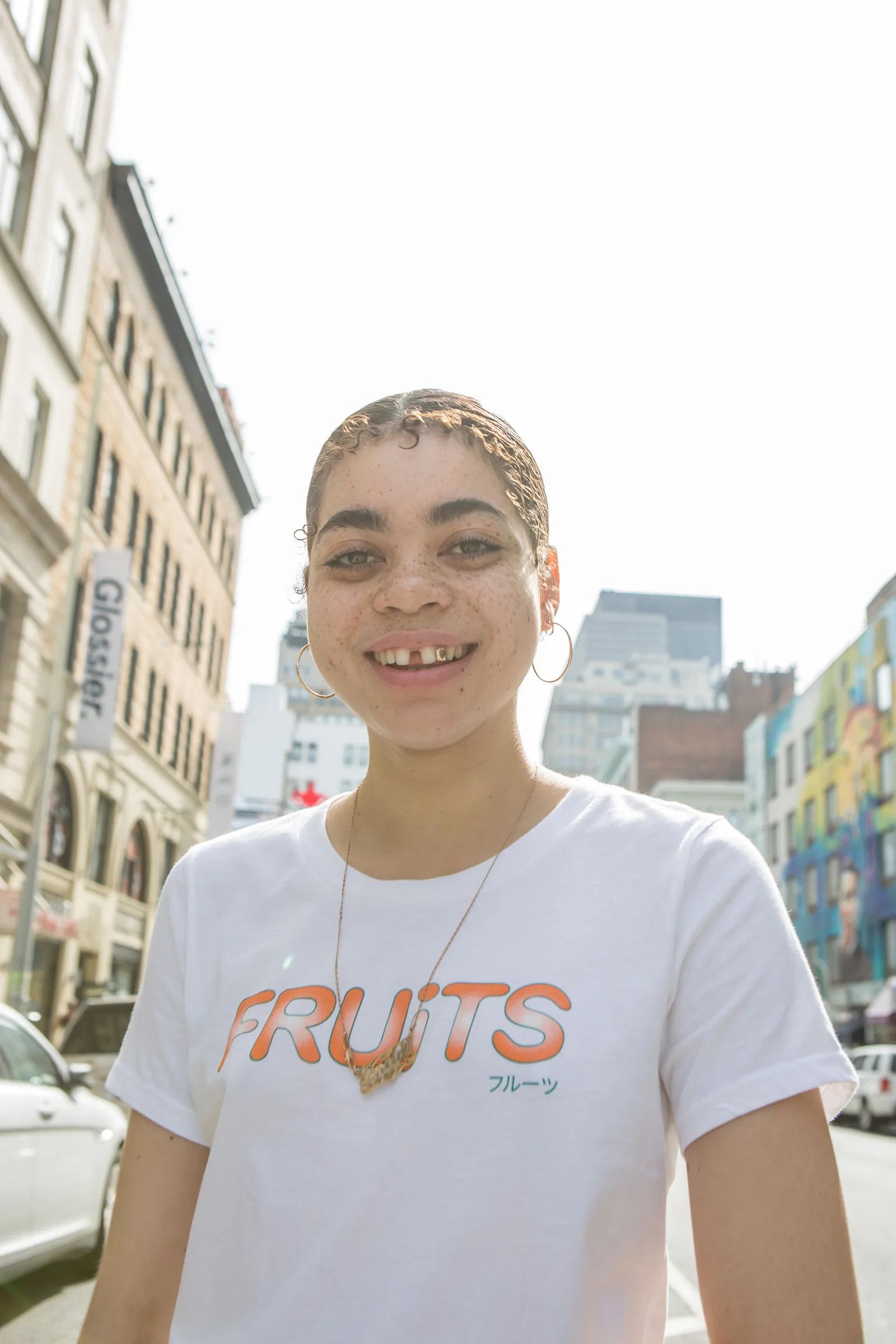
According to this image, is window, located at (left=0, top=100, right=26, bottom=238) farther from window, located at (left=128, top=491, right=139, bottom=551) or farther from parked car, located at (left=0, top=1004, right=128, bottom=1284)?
parked car, located at (left=0, top=1004, right=128, bottom=1284)

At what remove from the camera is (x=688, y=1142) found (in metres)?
1.50

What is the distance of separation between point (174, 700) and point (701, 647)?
159906mm

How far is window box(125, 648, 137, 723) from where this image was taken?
29.7 metres

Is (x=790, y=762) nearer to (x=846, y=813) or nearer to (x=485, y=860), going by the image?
(x=846, y=813)

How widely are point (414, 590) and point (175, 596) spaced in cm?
3324

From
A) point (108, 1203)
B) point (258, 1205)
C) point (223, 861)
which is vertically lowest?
point (108, 1203)

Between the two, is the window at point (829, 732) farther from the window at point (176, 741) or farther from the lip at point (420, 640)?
the lip at point (420, 640)

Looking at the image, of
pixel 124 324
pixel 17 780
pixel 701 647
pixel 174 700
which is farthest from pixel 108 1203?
pixel 701 647

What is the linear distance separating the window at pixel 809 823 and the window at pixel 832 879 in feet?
7.24

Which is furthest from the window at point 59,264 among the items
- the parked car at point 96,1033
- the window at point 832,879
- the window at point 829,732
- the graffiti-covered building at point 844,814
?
the window at point 832,879

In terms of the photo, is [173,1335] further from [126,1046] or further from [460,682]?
[460,682]

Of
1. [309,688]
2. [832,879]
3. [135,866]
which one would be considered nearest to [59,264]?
[135,866]

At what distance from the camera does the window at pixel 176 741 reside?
3478 centimetres

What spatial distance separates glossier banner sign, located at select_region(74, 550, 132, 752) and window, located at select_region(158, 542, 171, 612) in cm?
588
